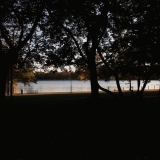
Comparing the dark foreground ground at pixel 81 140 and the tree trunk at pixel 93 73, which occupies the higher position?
the tree trunk at pixel 93 73

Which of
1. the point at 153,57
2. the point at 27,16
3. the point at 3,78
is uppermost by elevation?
the point at 27,16

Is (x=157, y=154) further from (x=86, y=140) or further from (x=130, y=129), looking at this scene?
(x=130, y=129)

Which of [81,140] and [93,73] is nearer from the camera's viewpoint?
[81,140]

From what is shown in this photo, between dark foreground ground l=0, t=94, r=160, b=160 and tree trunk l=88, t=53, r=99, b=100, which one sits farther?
tree trunk l=88, t=53, r=99, b=100

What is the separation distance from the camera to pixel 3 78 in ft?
50.2

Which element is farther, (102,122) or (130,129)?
(102,122)

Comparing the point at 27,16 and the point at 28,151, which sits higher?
the point at 27,16

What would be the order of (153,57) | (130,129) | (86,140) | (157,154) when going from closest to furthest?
(157,154) → (86,140) → (130,129) → (153,57)

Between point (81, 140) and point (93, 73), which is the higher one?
point (93, 73)

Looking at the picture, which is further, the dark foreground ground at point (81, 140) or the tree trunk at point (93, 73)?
the tree trunk at point (93, 73)

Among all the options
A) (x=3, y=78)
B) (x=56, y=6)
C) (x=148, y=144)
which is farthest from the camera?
→ (x=3, y=78)

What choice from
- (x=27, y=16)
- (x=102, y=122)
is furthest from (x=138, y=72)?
(x=27, y=16)

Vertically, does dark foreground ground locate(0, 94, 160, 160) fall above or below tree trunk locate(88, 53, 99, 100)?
below

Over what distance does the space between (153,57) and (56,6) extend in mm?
6808
